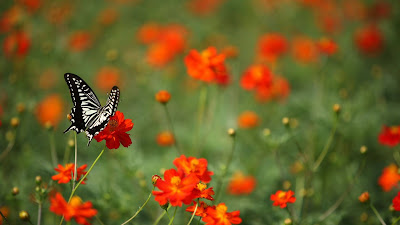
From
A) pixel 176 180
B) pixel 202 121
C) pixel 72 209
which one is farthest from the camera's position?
pixel 202 121

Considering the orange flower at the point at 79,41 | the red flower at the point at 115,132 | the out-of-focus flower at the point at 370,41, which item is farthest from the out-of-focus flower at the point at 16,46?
the out-of-focus flower at the point at 370,41

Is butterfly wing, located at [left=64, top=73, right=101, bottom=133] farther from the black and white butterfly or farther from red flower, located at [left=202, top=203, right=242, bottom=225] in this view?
red flower, located at [left=202, top=203, right=242, bottom=225]

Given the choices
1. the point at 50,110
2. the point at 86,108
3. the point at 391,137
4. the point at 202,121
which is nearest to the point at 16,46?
the point at 50,110

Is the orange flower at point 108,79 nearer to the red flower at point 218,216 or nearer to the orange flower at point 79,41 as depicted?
the orange flower at point 79,41

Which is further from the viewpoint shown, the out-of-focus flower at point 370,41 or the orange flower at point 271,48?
the out-of-focus flower at point 370,41

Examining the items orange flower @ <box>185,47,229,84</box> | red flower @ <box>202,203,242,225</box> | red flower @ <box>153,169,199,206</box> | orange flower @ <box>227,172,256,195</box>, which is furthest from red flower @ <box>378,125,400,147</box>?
red flower @ <box>153,169,199,206</box>

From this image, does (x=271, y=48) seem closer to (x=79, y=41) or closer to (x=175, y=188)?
(x=79, y=41)
